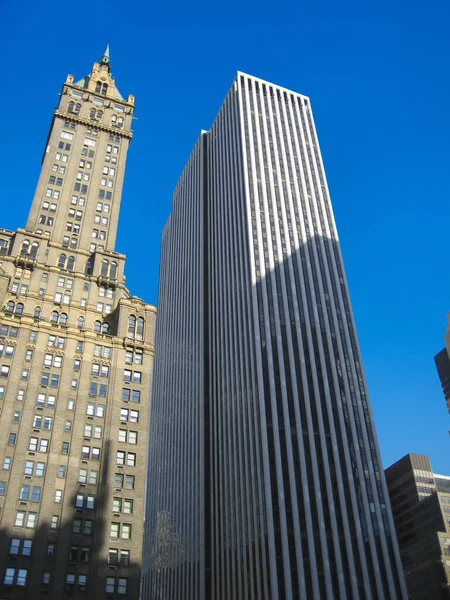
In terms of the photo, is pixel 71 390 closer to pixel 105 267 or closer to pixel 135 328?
pixel 135 328

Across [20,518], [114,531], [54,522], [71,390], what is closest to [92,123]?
[71,390]

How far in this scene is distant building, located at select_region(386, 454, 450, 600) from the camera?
147375 mm

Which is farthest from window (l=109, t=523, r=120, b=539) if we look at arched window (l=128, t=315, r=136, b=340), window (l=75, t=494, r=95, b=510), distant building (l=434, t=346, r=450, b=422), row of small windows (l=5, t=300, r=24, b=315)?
distant building (l=434, t=346, r=450, b=422)

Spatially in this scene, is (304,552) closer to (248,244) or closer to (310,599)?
(310,599)

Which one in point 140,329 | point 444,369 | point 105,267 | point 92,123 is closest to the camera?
point 140,329

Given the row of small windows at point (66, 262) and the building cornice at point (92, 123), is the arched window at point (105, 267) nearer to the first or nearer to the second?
the row of small windows at point (66, 262)

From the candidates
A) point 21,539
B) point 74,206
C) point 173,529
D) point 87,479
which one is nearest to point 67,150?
point 74,206

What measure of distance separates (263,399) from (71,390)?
42.3 meters

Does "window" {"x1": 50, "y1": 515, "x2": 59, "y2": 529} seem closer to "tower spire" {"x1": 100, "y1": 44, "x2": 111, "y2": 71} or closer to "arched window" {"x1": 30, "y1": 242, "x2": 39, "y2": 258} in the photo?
"arched window" {"x1": 30, "y1": 242, "x2": 39, "y2": 258}

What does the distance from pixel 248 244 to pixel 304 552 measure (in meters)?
62.6

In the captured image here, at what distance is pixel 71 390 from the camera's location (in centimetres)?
7869

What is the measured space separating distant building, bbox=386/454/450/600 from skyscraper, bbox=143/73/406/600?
49.6 m

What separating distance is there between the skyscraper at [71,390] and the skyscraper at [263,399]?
33142 mm

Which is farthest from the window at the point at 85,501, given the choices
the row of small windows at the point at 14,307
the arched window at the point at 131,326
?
the row of small windows at the point at 14,307
